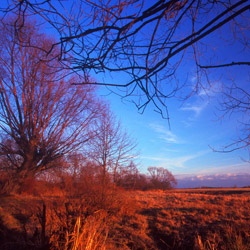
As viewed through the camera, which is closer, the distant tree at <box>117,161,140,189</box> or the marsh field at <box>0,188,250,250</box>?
the marsh field at <box>0,188,250,250</box>

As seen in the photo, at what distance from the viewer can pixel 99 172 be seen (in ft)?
24.6

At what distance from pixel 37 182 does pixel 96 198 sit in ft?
25.4

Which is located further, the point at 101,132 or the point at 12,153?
the point at 101,132

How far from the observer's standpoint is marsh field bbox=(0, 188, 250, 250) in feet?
9.02

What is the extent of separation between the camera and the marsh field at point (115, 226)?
275 centimetres

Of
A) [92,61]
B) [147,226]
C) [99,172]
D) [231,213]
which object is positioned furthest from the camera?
[99,172]

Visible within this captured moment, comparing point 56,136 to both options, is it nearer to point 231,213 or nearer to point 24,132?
point 24,132

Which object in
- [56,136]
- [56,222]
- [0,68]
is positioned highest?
[0,68]

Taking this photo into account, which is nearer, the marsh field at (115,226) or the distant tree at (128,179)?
the marsh field at (115,226)

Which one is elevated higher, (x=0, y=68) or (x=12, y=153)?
(x=0, y=68)

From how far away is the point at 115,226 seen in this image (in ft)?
18.2

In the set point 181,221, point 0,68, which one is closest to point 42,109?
point 0,68

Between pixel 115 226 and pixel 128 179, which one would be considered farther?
pixel 128 179

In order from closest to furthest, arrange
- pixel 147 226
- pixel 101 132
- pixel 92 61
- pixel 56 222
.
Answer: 1. pixel 92 61
2. pixel 56 222
3. pixel 147 226
4. pixel 101 132
